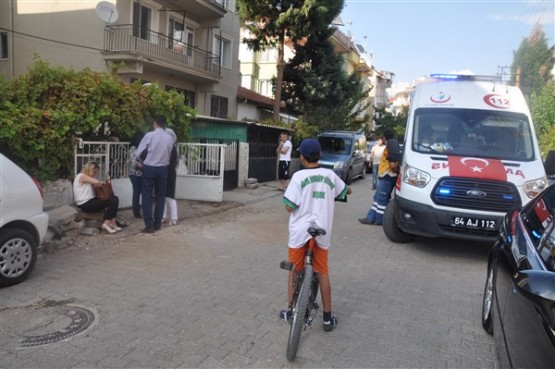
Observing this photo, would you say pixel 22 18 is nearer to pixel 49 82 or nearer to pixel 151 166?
pixel 49 82

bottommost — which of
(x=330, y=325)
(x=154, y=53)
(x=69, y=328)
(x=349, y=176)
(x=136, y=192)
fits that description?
(x=69, y=328)

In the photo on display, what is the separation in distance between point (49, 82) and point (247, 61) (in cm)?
2633

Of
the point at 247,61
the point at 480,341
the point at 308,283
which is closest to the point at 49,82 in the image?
the point at 308,283

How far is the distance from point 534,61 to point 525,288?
6143cm

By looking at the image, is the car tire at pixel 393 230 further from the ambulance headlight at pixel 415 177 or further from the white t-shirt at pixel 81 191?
the white t-shirt at pixel 81 191

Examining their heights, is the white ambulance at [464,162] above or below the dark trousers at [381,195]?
above

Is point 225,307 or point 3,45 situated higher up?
point 3,45

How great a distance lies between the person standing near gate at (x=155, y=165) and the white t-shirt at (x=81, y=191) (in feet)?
2.69

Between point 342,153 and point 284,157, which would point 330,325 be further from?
point 342,153

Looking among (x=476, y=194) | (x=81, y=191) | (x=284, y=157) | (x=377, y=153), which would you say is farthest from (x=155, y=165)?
(x=284, y=157)

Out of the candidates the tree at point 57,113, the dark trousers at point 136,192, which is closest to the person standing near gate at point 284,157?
the tree at point 57,113

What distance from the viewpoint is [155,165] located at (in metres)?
7.68

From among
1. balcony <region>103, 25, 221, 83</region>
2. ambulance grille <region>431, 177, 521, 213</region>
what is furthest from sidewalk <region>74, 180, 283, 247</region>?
balcony <region>103, 25, 221, 83</region>

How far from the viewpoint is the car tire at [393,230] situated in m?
7.93
